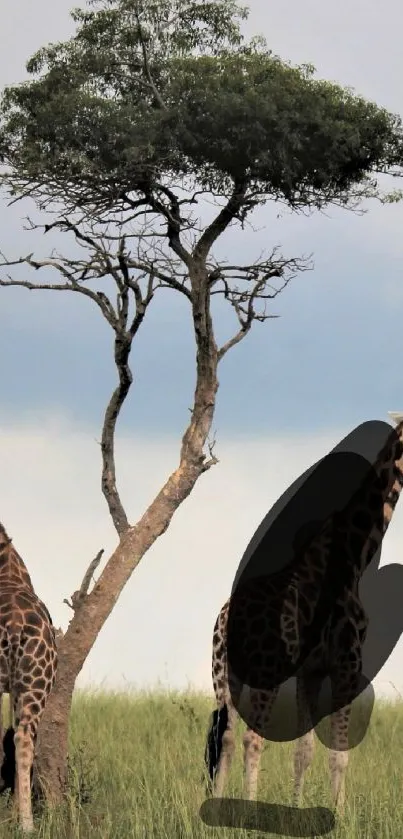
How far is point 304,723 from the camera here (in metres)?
7.80

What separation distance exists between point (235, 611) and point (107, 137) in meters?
4.73

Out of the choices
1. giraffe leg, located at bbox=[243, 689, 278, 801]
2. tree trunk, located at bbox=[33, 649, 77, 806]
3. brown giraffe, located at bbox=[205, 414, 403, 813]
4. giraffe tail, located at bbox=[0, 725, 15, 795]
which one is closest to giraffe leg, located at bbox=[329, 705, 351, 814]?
brown giraffe, located at bbox=[205, 414, 403, 813]

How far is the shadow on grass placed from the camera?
7.36 meters

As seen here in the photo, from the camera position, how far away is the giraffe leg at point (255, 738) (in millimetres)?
7363

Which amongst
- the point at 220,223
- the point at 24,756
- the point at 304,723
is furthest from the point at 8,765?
the point at 220,223

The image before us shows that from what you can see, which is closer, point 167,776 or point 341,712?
point 341,712

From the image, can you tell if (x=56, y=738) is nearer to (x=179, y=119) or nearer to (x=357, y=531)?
(x=357, y=531)

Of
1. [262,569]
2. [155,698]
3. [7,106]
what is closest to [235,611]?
[262,569]

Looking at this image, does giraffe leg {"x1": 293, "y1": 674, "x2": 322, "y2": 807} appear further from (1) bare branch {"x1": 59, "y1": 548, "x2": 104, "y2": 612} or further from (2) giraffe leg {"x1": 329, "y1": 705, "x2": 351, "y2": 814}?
(1) bare branch {"x1": 59, "y1": 548, "x2": 104, "y2": 612}

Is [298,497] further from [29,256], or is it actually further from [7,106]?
[7,106]

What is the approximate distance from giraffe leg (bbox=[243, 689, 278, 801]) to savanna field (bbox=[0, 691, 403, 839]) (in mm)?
294

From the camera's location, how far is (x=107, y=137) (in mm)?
10477

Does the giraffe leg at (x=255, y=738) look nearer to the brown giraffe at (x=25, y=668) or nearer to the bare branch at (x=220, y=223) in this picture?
the brown giraffe at (x=25, y=668)

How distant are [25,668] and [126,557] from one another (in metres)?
2.34
